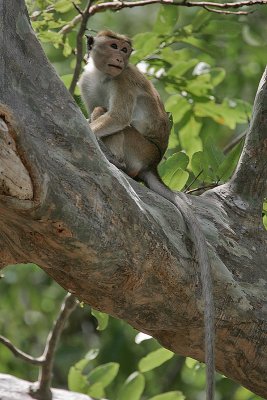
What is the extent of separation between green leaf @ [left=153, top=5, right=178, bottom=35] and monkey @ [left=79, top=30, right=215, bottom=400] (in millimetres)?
298

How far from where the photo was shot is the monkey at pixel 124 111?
22.0 feet

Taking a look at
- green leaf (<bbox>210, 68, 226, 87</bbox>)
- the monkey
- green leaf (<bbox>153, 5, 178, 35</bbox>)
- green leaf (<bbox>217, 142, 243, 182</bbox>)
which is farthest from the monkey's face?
green leaf (<bbox>217, 142, 243, 182</bbox>)

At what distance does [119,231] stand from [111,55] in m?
2.75

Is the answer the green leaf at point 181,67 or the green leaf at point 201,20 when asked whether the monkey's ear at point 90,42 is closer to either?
the green leaf at point 181,67

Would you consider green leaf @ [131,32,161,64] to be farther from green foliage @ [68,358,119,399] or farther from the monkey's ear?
green foliage @ [68,358,119,399]

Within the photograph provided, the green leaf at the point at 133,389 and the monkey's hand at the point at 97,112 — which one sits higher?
the monkey's hand at the point at 97,112

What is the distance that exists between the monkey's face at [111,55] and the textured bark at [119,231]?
168 centimetres

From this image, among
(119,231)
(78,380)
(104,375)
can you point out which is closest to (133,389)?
(104,375)

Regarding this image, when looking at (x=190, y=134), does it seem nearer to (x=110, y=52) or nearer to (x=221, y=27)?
(x=221, y=27)

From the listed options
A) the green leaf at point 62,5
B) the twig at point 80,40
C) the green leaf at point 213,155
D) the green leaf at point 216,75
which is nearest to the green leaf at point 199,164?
the green leaf at point 213,155

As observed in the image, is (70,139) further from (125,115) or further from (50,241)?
(125,115)

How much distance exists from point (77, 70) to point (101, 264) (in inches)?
101

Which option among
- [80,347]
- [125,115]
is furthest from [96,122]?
[80,347]

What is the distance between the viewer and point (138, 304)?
5.21 meters
